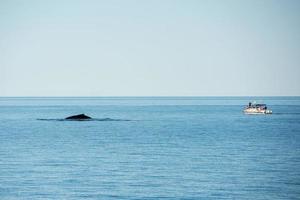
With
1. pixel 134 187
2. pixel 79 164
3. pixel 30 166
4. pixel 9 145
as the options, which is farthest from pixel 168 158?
pixel 9 145

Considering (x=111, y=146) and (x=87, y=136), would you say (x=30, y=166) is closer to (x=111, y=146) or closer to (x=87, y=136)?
(x=111, y=146)

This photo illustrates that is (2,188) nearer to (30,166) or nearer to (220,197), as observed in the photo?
(30,166)

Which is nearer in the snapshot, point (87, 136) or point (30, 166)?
point (30, 166)

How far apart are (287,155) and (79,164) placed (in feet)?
75.5

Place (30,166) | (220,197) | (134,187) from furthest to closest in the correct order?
(30,166), (134,187), (220,197)

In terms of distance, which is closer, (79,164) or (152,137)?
(79,164)

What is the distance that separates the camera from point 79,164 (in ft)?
213

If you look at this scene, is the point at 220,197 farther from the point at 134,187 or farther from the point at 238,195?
the point at 134,187

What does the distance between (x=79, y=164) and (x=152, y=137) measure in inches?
1445

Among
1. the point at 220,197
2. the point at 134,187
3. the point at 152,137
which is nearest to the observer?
the point at 220,197

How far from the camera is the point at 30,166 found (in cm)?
6300

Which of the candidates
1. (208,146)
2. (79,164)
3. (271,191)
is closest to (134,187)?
(271,191)

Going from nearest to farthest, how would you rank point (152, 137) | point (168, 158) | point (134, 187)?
1. point (134, 187)
2. point (168, 158)
3. point (152, 137)

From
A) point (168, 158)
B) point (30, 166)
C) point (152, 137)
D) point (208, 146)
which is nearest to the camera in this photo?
point (30, 166)
